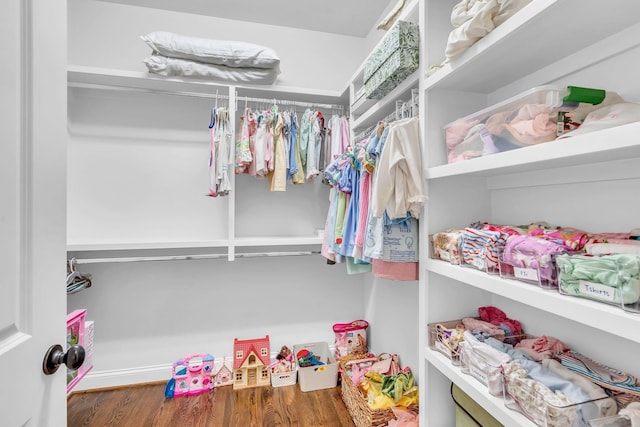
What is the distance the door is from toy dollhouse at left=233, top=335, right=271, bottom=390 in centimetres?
151

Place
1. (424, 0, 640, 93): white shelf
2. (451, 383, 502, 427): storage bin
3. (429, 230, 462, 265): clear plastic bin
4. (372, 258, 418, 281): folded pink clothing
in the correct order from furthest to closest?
(372, 258, 418, 281): folded pink clothing → (429, 230, 462, 265): clear plastic bin → (451, 383, 502, 427): storage bin → (424, 0, 640, 93): white shelf

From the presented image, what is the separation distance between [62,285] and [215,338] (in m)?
1.77

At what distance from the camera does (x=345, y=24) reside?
2.39m

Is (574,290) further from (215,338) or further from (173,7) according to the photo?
(173,7)

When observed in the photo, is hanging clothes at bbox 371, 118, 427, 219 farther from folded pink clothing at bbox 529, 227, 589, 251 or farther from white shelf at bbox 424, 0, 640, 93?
folded pink clothing at bbox 529, 227, 589, 251

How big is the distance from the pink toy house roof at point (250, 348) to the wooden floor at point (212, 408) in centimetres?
18

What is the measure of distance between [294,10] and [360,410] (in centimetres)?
270

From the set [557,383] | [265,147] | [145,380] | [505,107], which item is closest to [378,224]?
[505,107]

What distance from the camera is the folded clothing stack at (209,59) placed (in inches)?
75.7

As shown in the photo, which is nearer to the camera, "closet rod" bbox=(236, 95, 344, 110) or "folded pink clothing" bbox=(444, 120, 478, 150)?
"folded pink clothing" bbox=(444, 120, 478, 150)

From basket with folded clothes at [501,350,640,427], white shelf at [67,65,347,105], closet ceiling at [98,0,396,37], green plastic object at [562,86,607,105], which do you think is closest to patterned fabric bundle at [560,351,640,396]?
basket with folded clothes at [501,350,640,427]

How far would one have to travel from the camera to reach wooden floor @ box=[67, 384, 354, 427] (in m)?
1.75

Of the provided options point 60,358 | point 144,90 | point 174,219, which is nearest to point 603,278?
point 60,358

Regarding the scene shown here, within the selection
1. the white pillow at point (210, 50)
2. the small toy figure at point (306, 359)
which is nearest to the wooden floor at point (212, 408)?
the small toy figure at point (306, 359)
